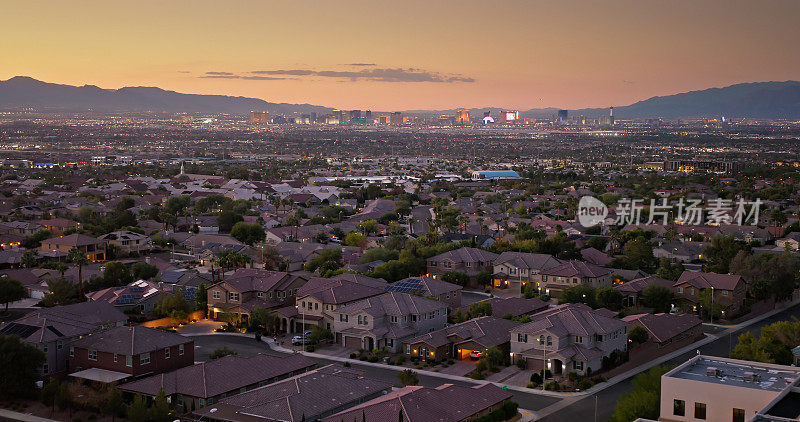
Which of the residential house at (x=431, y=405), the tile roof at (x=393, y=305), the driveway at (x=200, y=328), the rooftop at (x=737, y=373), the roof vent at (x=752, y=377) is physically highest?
the roof vent at (x=752, y=377)

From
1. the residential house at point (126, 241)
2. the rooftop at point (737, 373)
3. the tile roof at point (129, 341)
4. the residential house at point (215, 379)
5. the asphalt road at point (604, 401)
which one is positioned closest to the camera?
the rooftop at point (737, 373)

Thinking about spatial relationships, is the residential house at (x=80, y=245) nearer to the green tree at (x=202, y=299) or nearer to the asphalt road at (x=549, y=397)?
the green tree at (x=202, y=299)

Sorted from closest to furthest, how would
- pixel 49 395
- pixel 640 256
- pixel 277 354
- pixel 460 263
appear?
1. pixel 49 395
2. pixel 277 354
3. pixel 460 263
4. pixel 640 256

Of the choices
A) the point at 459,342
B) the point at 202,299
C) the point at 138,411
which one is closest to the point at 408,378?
the point at 459,342

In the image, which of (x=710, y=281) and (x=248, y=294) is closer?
(x=248, y=294)

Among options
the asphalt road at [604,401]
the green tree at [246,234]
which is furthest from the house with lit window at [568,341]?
the green tree at [246,234]

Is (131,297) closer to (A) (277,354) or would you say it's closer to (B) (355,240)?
(A) (277,354)
